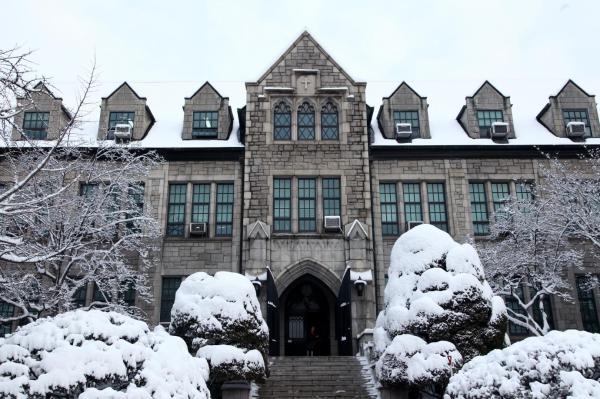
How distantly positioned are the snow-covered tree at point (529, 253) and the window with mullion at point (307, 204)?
6252mm

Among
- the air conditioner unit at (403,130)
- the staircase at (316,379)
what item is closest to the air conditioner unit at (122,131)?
the air conditioner unit at (403,130)

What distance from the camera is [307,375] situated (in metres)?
17.0

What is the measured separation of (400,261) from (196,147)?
1101 cm

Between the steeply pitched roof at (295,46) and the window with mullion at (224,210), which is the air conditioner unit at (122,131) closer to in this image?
the window with mullion at (224,210)

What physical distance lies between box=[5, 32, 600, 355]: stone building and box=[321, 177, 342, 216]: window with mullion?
4 cm

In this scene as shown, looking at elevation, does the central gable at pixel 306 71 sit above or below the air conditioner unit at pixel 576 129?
above

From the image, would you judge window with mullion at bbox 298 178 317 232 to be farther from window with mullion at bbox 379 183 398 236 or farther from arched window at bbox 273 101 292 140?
window with mullion at bbox 379 183 398 236

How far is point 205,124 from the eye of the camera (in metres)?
24.5

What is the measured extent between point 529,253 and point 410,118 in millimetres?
7534

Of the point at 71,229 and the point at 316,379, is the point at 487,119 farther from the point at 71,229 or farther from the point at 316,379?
the point at 71,229

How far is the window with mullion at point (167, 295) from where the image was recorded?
2172 centimetres

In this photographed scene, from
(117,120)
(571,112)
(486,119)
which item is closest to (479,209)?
(486,119)

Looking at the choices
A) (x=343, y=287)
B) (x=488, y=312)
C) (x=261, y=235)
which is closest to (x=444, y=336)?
(x=488, y=312)

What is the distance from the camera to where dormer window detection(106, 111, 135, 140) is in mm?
24281
